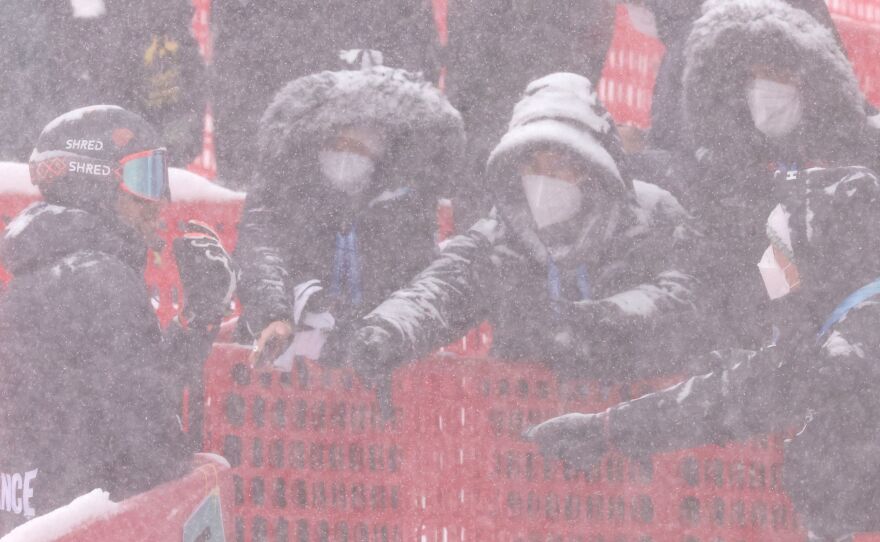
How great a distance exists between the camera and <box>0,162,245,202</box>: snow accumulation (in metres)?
3.24

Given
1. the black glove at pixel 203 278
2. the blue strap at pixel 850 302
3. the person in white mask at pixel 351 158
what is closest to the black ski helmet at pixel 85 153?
the black glove at pixel 203 278

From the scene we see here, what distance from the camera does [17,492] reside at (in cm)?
273

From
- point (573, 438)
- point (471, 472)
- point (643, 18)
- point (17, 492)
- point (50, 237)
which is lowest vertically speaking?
point (17, 492)

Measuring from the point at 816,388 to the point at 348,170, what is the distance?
4.78 ft

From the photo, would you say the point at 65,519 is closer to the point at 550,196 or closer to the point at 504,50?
the point at 550,196

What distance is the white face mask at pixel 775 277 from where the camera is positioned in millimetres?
2365

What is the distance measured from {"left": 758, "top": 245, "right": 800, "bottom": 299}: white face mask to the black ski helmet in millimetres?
1624

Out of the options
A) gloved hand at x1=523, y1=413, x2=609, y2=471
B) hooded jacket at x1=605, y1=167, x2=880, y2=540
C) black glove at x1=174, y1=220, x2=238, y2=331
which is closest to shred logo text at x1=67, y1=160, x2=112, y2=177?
Result: black glove at x1=174, y1=220, x2=238, y2=331

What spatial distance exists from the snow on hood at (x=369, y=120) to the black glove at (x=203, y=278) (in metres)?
0.43

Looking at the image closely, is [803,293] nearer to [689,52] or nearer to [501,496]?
[501,496]

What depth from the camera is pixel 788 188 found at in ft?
7.77

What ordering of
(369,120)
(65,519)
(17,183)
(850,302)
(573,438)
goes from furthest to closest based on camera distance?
1. (17,183)
2. (369,120)
3. (573,438)
4. (850,302)
5. (65,519)

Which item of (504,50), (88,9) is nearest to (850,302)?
(504,50)

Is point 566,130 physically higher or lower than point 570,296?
higher
